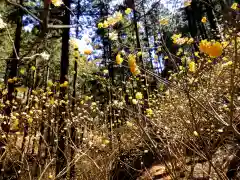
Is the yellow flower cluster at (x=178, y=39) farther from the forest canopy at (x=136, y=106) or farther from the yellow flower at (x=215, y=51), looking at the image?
the yellow flower at (x=215, y=51)

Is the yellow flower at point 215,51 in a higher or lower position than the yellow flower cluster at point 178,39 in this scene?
lower

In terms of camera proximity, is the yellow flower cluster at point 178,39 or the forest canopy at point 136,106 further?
the yellow flower cluster at point 178,39

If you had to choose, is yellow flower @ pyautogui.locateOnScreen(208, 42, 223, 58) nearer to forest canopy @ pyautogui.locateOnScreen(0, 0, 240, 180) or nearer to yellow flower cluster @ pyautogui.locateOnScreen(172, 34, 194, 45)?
forest canopy @ pyautogui.locateOnScreen(0, 0, 240, 180)

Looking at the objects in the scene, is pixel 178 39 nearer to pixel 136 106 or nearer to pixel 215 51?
pixel 136 106

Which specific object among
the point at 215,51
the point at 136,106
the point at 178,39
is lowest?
the point at 136,106

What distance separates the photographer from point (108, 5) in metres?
20.6

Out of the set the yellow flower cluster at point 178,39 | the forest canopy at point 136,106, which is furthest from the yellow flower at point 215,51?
the yellow flower cluster at point 178,39

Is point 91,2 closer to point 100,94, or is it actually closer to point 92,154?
point 100,94

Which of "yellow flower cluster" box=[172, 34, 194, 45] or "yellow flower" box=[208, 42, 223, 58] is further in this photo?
"yellow flower cluster" box=[172, 34, 194, 45]

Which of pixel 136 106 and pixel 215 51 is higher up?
pixel 215 51

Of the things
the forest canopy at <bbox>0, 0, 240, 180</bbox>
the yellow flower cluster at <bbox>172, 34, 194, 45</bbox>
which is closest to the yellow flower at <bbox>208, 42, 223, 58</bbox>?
the forest canopy at <bbox>0, 0, 240, 180</bbox>

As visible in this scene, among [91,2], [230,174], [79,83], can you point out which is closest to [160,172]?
[230,174]

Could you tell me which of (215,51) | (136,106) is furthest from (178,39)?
(215,51)

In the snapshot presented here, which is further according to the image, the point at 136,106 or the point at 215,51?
the point at 136,106
